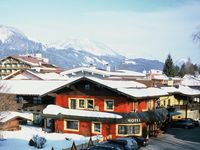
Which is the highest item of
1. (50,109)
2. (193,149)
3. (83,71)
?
(83,71)

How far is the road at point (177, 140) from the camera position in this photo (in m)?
42.5

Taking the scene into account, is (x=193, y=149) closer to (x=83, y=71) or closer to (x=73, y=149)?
(x=73, y=149)

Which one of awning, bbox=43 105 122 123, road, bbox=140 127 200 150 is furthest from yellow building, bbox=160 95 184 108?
awning, bbox=43 105 122 123

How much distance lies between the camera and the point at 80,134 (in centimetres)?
4959

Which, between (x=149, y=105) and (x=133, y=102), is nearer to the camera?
(x=133, y=102)

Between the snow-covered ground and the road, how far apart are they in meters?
8.17

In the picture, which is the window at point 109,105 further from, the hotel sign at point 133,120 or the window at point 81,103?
the hotel sign at point 133,120

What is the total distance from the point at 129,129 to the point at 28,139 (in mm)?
12162

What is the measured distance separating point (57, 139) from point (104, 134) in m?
6.16

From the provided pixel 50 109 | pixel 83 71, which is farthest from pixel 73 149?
pixel 83 71

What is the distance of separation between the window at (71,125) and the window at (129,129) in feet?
19.9

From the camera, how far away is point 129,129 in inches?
1847

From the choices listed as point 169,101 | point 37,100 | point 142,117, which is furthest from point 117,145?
point 169,101

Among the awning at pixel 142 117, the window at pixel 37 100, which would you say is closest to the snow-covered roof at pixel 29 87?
the window at pixel 37 100
